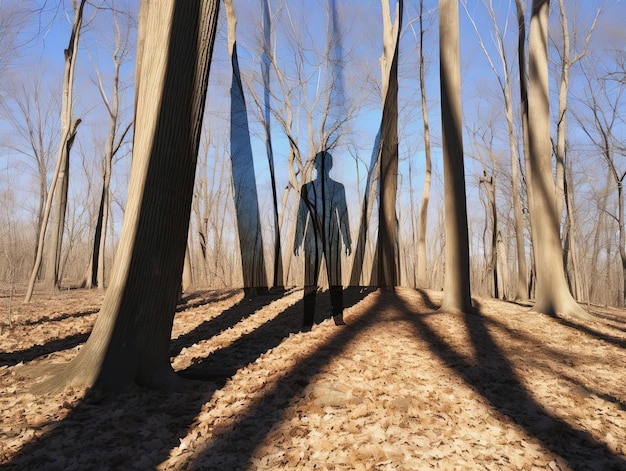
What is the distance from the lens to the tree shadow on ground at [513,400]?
2.77m

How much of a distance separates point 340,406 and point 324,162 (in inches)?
179

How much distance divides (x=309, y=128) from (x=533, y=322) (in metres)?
7.24

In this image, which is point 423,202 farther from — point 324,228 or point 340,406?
point 340,406

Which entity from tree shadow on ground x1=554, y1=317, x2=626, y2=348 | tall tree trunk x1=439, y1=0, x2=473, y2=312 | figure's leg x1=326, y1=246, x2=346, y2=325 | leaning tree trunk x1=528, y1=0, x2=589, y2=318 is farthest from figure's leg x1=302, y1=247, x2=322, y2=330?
leaning tree trunk x1=528, y1=0, x2=589, y2=318

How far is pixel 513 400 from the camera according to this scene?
371 centimetres

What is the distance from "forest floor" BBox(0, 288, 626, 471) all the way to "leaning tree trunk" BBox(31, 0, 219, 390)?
0.83ft

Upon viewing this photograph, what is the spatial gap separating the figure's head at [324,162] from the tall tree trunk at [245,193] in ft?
5.42

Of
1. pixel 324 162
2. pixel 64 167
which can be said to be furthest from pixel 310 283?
pixel 64 167

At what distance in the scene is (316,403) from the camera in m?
3.50

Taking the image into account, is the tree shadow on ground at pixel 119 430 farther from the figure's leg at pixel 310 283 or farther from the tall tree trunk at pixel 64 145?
the tall tree trunk at pixel 64 145

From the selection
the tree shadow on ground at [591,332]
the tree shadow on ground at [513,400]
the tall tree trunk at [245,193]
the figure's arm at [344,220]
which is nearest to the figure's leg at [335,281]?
the figure's arm at [344,220]

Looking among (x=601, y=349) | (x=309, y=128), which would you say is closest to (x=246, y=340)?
(x=601, y=349)

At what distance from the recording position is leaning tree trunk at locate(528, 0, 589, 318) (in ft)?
26.1

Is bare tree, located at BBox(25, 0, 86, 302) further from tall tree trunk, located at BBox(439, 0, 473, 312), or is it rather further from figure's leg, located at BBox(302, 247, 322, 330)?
tall tree trunk, located at BBox(439, 0, 473, 312)
